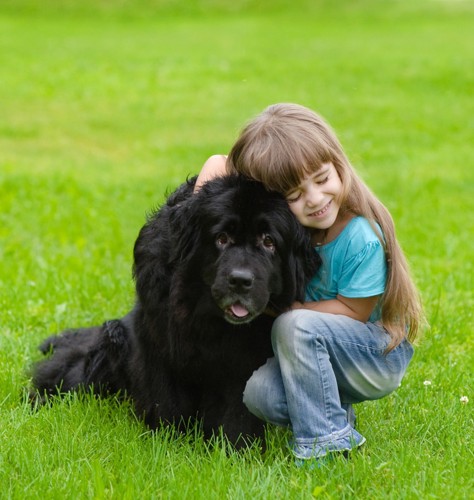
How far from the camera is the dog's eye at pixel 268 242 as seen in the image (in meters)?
3.53

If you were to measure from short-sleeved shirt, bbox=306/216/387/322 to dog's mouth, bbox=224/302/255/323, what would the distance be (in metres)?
0.45

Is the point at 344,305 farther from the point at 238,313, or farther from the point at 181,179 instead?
the point at 181,179

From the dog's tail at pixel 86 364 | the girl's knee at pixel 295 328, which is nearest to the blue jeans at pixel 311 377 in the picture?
the girl's knee at pixel 295 328

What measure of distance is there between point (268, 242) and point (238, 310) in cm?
31

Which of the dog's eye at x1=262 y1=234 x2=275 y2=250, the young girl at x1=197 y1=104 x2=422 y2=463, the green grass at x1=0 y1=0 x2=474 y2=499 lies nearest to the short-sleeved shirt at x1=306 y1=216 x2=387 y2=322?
the young girl at x1=197 y1=104 x2=422 y2=463

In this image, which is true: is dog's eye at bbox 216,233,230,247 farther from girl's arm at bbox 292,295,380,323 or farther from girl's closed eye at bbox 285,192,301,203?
girl's arm at bbox 292,295,380,323

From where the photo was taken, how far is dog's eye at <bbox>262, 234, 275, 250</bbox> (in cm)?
353

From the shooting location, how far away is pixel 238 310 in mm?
3439

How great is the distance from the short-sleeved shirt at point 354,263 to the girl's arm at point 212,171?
1.73ft

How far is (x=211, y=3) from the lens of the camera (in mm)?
30141

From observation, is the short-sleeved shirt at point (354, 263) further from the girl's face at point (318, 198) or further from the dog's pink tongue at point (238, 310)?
the dog's pink tongue at point (238, 310)

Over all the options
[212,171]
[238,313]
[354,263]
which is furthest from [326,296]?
[212,171]

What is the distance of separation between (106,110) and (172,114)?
1070mm

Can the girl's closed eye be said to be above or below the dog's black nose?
above
